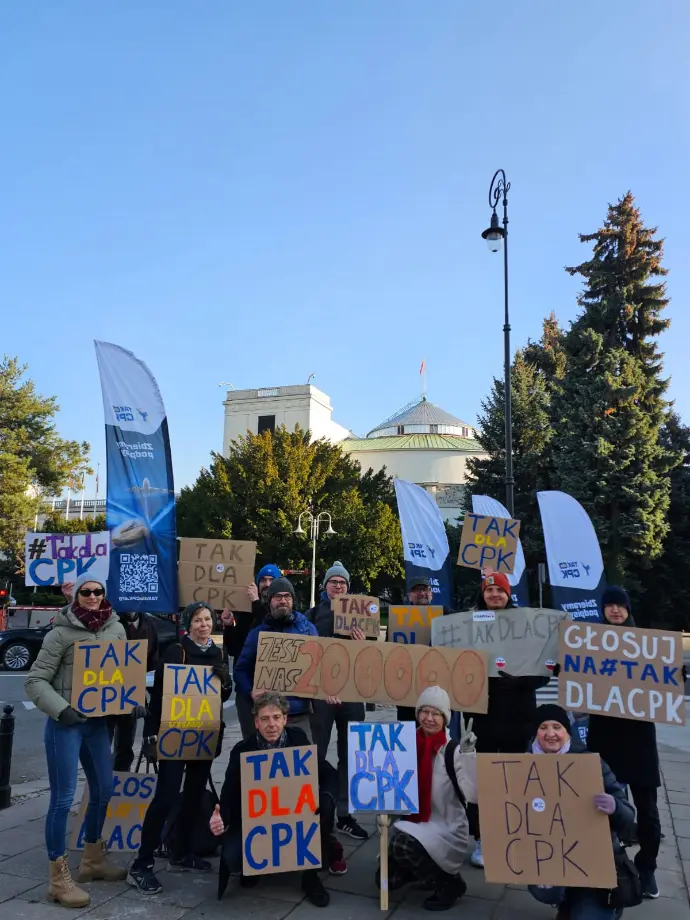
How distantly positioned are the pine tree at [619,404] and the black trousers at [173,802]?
2447 cm

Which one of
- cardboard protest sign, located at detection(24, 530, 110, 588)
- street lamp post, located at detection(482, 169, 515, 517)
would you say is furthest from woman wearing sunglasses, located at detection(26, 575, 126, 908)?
street lamp post, located at detection(482, 169, 515, 517)

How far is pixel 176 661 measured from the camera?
5297mm

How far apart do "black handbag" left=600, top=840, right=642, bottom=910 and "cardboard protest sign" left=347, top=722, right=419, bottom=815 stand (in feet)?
3.87

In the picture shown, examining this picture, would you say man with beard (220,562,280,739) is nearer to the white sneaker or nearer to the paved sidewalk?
the paved sidewalk

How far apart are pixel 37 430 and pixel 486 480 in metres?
25.5

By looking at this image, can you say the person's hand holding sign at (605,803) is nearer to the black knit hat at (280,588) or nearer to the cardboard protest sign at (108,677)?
the black knit hat at (280,588)

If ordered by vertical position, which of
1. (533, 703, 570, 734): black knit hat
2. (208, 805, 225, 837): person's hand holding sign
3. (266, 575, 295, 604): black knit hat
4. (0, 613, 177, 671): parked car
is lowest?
(0, 613, 177, 671): parked car

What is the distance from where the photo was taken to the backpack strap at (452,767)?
15.7 ft

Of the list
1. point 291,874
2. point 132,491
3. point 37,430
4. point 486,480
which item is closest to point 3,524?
point 37,430

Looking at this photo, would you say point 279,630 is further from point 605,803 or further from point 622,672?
point 605,803

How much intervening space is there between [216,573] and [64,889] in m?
2.98

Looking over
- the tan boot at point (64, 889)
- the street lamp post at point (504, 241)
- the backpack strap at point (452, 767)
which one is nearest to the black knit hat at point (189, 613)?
the tan boot at point (64, 889)

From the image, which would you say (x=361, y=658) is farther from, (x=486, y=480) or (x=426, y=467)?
(x=426, y=467)

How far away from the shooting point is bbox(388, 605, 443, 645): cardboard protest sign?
20.9 feet
